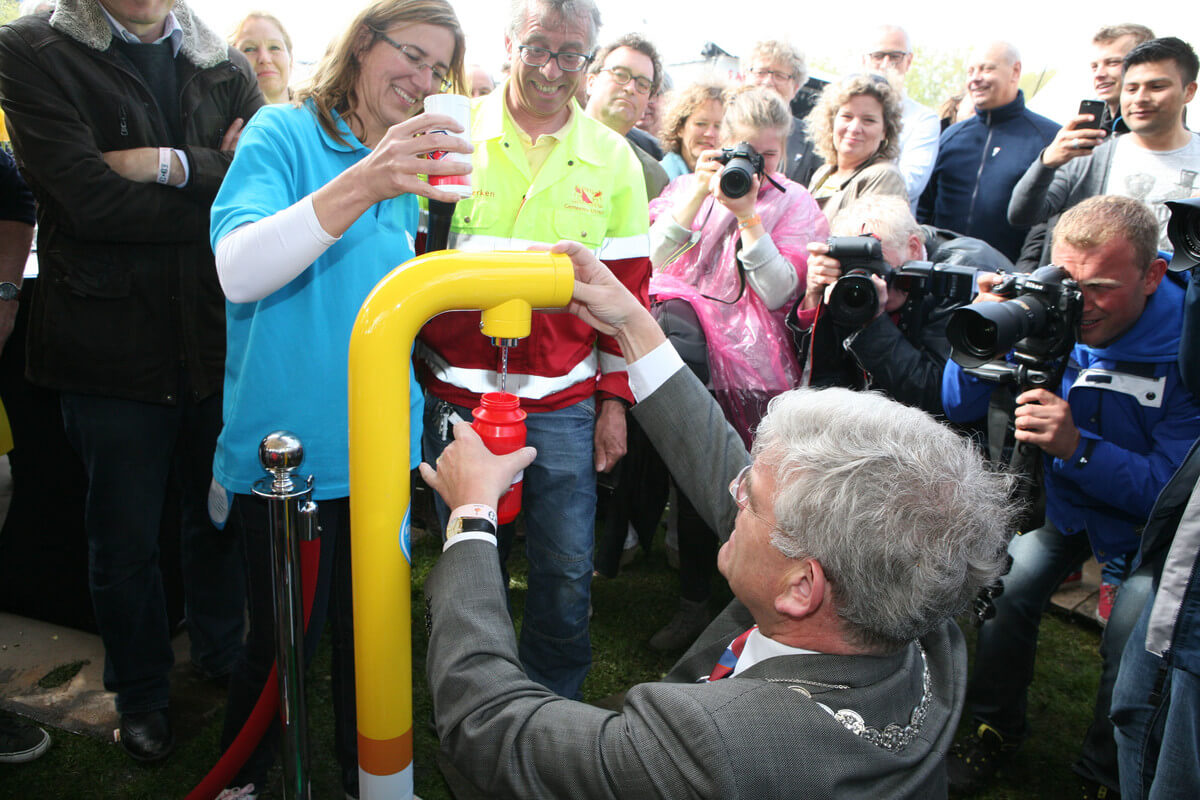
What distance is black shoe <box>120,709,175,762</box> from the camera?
2.46m

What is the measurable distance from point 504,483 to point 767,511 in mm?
417

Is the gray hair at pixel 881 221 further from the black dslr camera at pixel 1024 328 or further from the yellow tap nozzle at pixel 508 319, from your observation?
the yellow tap nozzle at pixel 508 319

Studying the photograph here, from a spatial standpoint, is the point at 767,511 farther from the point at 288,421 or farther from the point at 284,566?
the point at 288,421

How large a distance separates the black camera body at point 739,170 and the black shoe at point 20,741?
283 centimetres

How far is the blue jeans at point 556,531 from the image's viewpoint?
2277 mm

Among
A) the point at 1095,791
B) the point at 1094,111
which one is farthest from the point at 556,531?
the point at 1094,111

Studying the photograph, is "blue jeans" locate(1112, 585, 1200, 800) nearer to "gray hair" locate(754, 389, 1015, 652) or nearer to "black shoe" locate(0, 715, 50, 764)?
"gray hair" locate(754, 389, 1015, 652)

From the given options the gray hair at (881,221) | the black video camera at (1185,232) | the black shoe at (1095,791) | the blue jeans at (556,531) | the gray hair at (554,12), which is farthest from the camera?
the gray hair at (881,221)

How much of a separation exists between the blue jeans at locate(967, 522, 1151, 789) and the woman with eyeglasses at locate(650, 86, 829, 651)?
1.00 metres

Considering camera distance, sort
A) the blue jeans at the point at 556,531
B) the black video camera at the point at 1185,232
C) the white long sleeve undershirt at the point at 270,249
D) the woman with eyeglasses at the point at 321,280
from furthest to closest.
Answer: the blue jeans at the point at 556,531 < the black video camera at the point at 1185,232 < the woman with eyeglasses at the point at 321,280 < the white long sleeve undershirt at the point at 270,249

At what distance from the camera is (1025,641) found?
8.64ft

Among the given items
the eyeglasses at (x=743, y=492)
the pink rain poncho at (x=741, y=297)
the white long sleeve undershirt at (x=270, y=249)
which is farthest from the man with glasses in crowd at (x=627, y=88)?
the eyeglasses at (x=743, y=492)

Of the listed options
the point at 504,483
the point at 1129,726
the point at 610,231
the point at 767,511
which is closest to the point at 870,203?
the point at 610,231

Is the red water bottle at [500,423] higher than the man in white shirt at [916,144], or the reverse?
the man in white shirt at [916,144]
